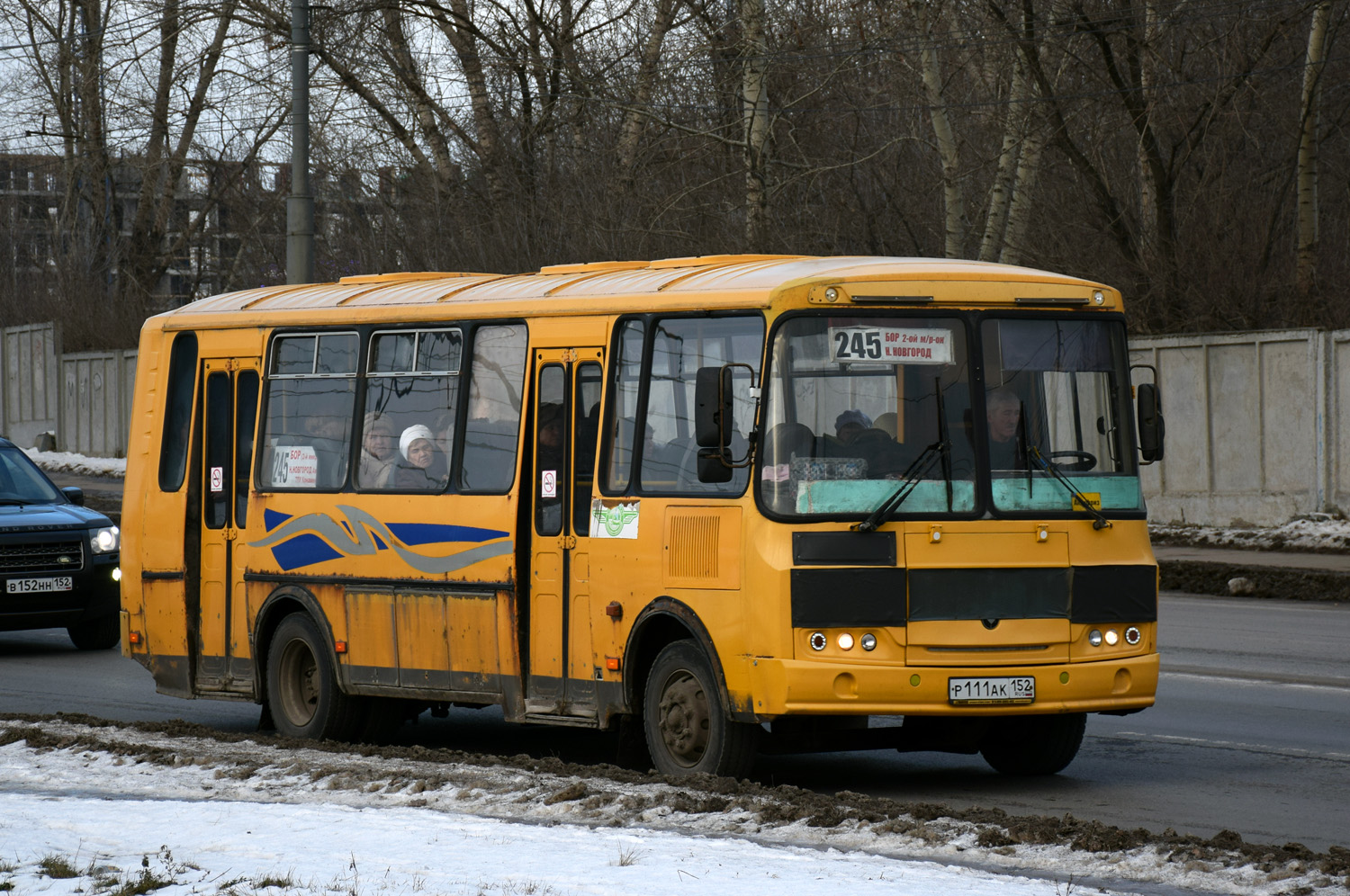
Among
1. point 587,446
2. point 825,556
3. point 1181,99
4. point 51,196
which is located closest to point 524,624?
point 587,446

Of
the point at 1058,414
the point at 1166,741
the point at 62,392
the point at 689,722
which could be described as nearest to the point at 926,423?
the point at 1058,414

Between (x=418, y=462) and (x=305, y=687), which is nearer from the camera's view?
(x=418, y=462)

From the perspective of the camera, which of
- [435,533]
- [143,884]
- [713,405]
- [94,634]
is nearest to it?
[143,884]

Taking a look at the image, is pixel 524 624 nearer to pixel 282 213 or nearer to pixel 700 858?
pixel 700 858

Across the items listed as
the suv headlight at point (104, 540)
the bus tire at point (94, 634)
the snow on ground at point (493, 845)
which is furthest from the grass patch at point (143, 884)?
the bus tire at point (94, 634)

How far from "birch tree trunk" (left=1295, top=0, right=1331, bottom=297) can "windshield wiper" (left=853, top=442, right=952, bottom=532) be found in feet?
54.4

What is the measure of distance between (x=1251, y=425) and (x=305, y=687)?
1515 centimetres

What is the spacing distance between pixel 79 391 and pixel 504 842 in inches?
1693

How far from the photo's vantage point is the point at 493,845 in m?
7.01

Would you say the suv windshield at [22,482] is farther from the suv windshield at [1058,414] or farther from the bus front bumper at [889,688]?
the suv windshield at [1058,414]

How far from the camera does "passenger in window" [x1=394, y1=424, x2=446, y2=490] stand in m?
10.7

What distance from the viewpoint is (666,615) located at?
364 inches

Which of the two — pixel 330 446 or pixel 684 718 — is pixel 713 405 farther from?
pixel 330 446

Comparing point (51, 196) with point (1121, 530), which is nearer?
point (1121, 530)
